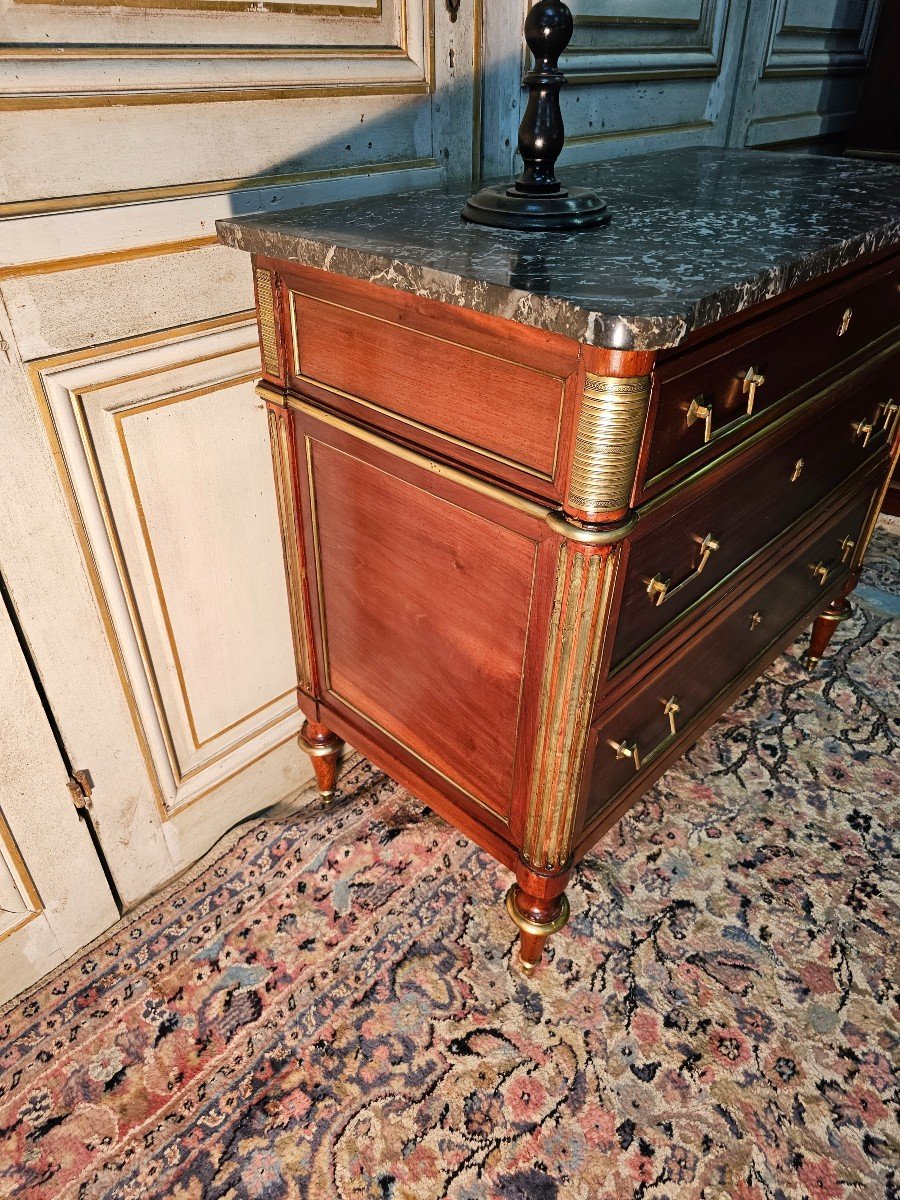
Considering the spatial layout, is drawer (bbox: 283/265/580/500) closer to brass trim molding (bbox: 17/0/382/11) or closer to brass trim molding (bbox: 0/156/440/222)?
brass trim molding (bbox: 0/156/440/222)

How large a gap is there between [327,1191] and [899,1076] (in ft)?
3.17

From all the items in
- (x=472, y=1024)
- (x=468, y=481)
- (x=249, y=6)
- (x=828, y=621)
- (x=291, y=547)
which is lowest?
(x=472, y=1024)

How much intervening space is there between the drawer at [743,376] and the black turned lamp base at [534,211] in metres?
0.30

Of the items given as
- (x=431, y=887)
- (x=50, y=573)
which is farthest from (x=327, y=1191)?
(x=50, y=573)

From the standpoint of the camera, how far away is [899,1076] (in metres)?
1.36

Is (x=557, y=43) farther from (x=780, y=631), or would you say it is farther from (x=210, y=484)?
(x=780, y=631)

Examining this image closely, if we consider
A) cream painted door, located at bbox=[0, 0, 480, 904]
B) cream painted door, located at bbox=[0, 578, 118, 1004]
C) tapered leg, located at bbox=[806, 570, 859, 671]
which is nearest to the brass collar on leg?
cream painted door, located at bbox=[0, 0, 480, 904]

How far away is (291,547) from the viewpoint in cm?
147

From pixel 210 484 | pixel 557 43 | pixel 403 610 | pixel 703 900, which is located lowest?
pixel 703 900

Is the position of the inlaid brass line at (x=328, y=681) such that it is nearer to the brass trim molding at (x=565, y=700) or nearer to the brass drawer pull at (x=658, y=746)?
the brass trim molding at (x=565, y=700)

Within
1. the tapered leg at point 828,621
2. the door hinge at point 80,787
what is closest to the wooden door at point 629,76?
the tapered leg at point 828,621

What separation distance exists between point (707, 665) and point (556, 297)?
882 millimetres

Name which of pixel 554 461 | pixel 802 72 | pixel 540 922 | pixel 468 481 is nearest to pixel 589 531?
pixel 554 461

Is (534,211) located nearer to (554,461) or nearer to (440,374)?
(440,374)
